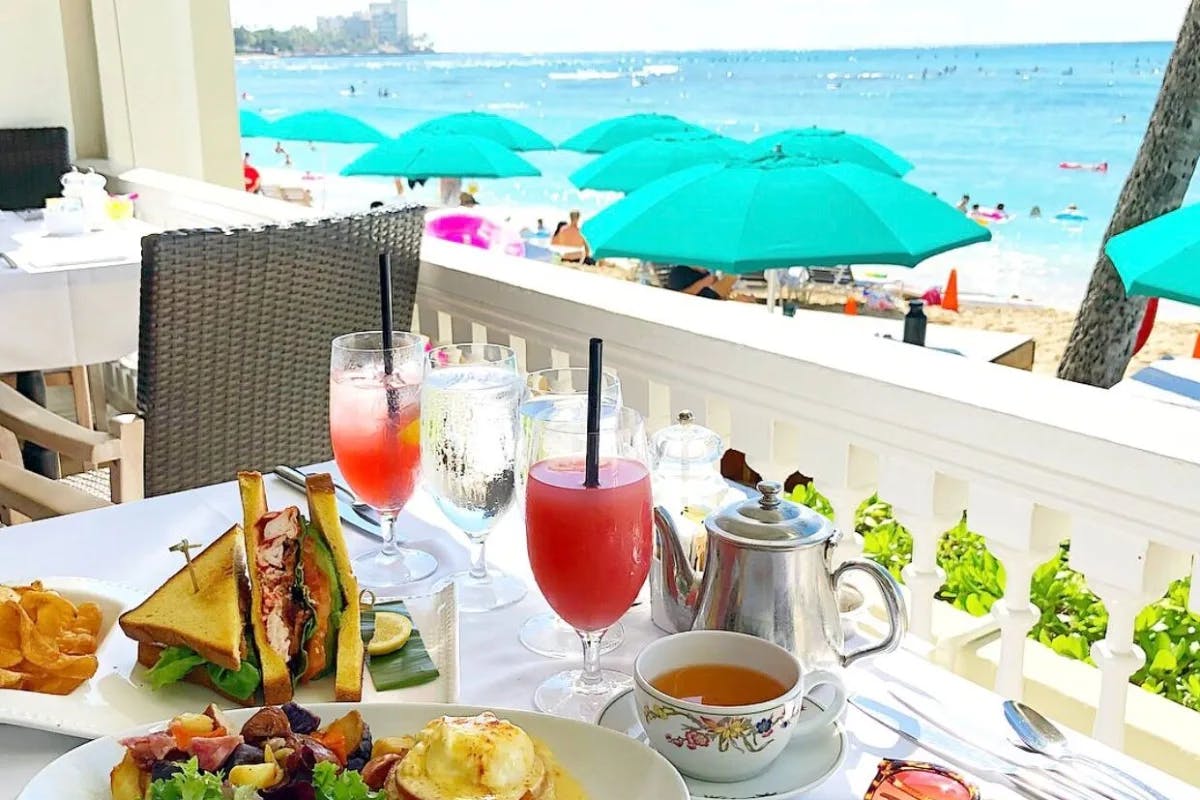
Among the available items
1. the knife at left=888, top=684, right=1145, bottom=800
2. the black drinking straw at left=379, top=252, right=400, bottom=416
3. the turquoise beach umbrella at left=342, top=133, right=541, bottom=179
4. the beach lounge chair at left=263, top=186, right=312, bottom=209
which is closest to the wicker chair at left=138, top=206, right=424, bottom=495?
the black drinking straw at left=379, top=252, right=400, bottom=416

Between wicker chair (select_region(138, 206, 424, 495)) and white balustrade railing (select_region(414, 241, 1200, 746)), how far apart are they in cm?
47

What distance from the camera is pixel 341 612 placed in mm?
878

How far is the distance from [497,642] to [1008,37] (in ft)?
161

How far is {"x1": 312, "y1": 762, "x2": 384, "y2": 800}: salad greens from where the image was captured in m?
0.63

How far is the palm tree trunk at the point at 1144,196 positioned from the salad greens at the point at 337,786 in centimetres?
381

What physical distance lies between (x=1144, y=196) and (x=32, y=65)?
4411mm

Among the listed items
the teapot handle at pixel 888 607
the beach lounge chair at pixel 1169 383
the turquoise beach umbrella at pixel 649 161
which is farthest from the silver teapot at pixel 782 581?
the turquoise beach umbrella at pixel 649 161

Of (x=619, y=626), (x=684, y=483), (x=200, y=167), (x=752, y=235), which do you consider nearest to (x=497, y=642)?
(x=619, y=626)

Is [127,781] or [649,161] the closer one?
[127,781]

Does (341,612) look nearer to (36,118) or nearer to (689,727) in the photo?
(689,727)

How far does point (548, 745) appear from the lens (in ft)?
2.43

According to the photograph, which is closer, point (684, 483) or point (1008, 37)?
point (684, 483)

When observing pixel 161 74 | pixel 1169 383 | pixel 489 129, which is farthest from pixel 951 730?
pixel 489 129

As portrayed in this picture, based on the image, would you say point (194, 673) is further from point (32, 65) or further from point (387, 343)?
point (32, 65)
